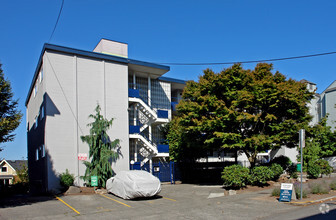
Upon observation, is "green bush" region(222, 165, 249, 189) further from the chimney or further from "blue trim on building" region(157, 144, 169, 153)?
the chimney

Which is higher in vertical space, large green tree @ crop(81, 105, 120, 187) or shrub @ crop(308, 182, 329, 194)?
large green tree @ crop(81, 105, 120, 187)

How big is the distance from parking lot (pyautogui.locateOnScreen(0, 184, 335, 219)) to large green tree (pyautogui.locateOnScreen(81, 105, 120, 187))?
283 cm

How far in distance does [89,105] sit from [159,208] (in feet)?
35.5

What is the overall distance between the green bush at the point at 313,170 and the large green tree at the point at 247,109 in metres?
3.57

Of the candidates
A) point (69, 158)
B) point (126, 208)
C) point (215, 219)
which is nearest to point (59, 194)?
point (69, 158)

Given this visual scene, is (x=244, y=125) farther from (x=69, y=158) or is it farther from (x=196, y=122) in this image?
(x=69, y=158)

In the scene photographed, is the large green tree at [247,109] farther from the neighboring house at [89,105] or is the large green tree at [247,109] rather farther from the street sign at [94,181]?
the street sign at [94,181]

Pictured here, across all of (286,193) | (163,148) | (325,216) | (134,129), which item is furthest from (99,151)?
(325,216)

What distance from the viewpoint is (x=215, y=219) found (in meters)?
10.2

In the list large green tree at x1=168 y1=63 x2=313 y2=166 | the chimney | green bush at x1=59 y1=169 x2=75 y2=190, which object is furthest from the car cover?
the chimney

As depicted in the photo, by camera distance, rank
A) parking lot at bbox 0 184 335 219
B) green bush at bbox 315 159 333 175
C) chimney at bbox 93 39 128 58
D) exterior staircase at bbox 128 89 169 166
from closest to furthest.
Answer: parking lot at bbox 0 184 335 219, green bush at bbox 315 159 333 175, exterior staircase at bbox 128 89 169 166, chimney at bbox 93 39 128 58

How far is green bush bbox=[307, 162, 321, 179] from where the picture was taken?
71.1 ft

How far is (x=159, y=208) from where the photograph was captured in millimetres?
12594

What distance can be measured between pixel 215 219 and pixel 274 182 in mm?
10067
